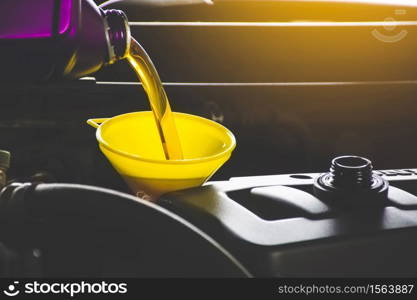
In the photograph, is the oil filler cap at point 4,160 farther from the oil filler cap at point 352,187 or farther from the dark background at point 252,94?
the oil filler cap at point 352,187

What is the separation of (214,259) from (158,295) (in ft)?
0.21

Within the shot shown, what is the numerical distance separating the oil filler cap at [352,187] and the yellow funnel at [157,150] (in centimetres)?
15

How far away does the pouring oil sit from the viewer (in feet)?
2.77

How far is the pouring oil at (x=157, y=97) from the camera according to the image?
0.84 metres

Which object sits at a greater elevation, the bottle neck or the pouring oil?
the bottle neck

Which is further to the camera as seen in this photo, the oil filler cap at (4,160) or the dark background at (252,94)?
the dark background at (252,94)

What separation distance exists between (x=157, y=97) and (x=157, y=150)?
155mm

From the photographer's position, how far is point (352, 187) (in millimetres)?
774

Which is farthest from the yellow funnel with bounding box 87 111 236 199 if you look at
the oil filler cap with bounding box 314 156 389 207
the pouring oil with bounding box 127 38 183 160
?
the oil filler cap with bounding box 314 156 389 207

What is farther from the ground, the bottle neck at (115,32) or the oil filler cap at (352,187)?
the bottle neck at (115,32)

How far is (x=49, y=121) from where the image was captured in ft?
3.28

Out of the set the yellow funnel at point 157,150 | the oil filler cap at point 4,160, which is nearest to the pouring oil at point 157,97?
the yellow funnel at point 157,150

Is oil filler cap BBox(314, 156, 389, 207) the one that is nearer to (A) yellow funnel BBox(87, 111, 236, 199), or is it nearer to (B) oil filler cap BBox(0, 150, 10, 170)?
(A) yellow funnel BBox(87, 111, 236, 199)

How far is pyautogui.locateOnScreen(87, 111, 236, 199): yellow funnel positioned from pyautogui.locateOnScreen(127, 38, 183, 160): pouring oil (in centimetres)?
4
